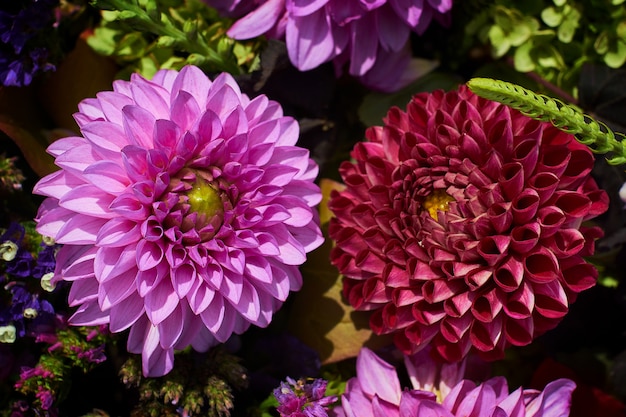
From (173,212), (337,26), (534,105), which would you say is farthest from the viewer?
(337,26)

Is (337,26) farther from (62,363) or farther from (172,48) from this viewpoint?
(62,363)

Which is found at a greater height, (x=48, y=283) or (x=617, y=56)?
(x=617, y=56)

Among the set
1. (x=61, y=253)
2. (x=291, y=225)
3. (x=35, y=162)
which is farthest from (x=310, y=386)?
(x=35, y=162)

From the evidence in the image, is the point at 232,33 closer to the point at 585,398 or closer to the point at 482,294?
the point at 482,294

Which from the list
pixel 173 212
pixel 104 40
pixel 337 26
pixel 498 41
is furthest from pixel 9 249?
pixel 498 41

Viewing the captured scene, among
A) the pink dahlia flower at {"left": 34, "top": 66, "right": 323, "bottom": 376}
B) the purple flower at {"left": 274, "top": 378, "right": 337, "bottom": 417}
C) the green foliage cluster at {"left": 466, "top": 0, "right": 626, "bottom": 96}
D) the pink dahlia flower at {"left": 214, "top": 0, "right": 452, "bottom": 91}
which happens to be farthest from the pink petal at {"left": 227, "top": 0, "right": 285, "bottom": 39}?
the purple flower at {"left": 274, "top": 378, "right": 337, "bottom": 417}

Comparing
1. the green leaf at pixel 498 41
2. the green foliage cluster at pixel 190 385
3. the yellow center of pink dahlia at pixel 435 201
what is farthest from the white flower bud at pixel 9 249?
the green leaf at pixel 498 41
